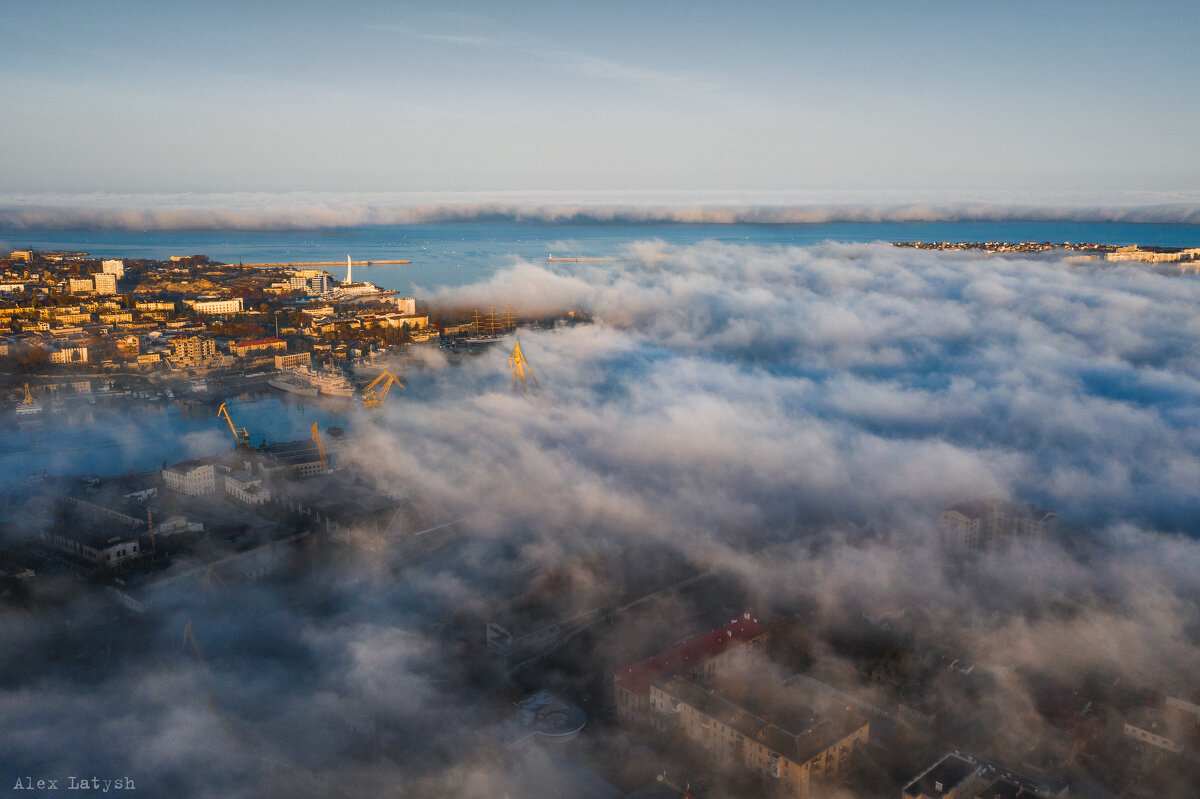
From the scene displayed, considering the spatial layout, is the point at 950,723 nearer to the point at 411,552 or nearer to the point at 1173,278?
the point at 411,552

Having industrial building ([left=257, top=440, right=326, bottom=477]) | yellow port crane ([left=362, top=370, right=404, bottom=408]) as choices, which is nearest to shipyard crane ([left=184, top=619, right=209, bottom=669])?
industrial building ([left=257, top=440, right=326, bottom=477])

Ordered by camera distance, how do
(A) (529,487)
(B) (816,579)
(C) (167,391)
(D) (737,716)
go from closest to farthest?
(D) (737,716) → (B) (816,579) → (A) (529,487) → (C) (167,391)

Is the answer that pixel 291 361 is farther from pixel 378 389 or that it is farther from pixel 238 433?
pixel 238 433

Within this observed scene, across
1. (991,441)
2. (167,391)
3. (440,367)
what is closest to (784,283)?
(991,441)

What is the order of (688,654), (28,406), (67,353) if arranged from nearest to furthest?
(688,654) → (28,406) → (67,353)

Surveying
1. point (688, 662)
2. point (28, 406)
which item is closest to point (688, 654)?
point (688, 662)

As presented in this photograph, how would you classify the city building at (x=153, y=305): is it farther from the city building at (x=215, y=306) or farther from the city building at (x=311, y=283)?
the city building at (x=311, y=283)
